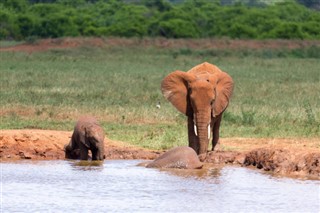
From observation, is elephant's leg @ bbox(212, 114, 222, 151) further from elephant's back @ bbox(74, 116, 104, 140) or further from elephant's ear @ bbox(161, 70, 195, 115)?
elephant's back @ bbox(74, 116, 104, 140)

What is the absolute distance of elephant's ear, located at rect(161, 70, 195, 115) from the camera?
53.1 feet

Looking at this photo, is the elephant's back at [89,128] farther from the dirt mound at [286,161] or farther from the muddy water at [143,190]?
Result: the dirt mound at [286,161]

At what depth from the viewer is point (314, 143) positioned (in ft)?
57.8

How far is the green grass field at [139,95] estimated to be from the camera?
19.6 metres

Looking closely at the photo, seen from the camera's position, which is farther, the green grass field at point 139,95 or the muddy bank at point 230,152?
the green grass field at point 139,95

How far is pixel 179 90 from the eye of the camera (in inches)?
640

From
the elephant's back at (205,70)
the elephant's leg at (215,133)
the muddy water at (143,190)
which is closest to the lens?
the muddy water at (143,190)

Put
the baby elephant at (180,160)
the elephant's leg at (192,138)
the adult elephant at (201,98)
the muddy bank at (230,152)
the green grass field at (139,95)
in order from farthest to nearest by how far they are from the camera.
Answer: the green grass field at (139,95) < the elephant's leg at (192,138) < the adult elephant at (201,98) < the baby elephant at (180,160) < the muddy bank at (230,152)

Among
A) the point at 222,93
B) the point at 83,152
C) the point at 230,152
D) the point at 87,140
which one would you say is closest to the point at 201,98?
the point at 222,93

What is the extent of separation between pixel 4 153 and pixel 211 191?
15.3 ft

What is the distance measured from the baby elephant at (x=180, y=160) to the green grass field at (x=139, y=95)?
210 centimetres

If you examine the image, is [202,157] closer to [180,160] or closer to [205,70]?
[180,160]

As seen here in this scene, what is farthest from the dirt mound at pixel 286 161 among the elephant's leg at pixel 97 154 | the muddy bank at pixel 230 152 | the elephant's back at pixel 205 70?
the elephant's leg at pixel 97 154

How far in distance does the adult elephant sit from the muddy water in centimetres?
72
